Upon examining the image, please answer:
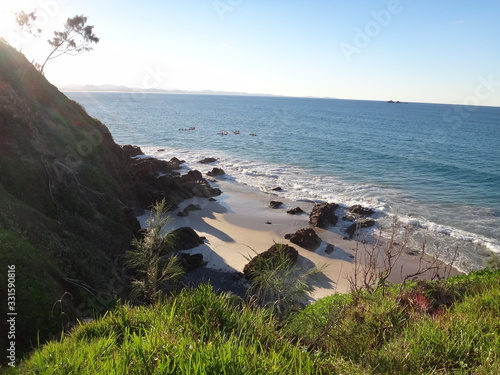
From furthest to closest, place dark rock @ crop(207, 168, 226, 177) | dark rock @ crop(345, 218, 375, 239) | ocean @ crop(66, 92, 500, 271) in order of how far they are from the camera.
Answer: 1. dark rock @ crop(207, 168, 226, 177)
2. ocean @ crop(66, 92, 500, 271)
3. dark rock @ crop(345, 218, 375, 239)

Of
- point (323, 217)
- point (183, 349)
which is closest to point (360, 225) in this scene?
point (323, 217)

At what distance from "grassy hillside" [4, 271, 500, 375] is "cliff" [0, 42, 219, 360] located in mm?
3109

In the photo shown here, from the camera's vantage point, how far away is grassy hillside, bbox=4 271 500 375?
4281mm

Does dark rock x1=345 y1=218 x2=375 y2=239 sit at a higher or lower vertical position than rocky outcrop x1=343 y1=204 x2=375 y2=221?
lower

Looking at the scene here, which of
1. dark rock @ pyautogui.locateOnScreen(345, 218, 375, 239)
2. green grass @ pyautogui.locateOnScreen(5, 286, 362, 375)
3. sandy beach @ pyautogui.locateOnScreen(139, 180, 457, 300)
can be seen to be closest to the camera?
green grass @ pyautogui.locateOnScreen(5, 286, 362, 375)

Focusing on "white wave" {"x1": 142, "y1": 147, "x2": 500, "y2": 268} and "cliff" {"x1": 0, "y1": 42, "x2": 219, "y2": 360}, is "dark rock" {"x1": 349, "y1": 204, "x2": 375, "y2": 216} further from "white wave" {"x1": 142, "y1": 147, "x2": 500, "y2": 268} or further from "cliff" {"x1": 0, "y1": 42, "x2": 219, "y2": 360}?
"cliff" {"x1": 0, "y1": 42, "x2": 219, "y2": 360}

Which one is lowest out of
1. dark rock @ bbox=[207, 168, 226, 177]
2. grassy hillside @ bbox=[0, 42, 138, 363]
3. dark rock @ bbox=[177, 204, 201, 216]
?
dark rock @ bbox=[177, 204, 201, 216]

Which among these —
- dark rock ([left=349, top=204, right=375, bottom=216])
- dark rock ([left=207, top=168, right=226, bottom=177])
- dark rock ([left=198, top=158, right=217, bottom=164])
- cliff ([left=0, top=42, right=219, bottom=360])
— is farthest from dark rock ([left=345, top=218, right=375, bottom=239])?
dark rock ([left=198, top=158, right=217, bottom=164])

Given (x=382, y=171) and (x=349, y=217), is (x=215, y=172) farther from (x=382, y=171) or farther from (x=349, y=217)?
(x=382, y=171)

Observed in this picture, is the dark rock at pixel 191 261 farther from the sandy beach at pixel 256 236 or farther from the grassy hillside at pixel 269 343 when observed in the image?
the grassy hillside at pixel 269 343

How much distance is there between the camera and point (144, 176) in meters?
30.8

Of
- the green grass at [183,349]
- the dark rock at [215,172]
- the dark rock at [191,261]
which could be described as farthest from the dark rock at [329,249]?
the dark rock at [215,172]

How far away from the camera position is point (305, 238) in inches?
919

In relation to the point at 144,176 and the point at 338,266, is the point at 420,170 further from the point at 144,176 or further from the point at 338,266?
the point at 144,176
